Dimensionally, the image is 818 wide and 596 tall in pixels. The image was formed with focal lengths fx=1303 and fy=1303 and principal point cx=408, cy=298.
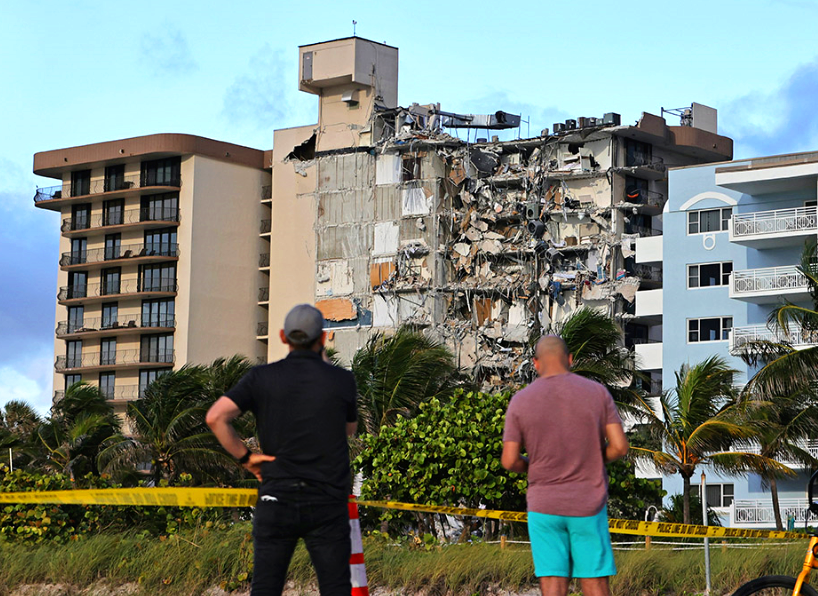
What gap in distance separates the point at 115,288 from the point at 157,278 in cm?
326

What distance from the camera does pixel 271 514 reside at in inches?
282

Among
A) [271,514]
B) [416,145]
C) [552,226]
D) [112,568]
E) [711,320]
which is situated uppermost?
[416,145]

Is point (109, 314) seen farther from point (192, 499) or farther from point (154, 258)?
point (192, 499)

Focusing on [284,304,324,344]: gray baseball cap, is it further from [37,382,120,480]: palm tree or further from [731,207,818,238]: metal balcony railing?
[731,207,818,238]: metal balcony railing

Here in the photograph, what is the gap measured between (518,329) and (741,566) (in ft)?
180

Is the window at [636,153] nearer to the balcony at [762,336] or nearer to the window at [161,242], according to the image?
the balcony at [762,336]

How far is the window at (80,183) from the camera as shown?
82.1 metres

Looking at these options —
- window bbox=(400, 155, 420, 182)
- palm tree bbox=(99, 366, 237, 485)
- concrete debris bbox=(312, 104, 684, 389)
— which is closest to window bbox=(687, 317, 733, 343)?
concrete debris bbox=(312, 104, 684, 389)

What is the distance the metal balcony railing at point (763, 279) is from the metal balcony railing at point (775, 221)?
154 centimetres

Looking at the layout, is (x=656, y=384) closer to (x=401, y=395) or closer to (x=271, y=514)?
(x=401, y=395)

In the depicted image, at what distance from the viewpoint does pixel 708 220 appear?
56875 mm

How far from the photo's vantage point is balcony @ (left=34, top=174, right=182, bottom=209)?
7856 cm

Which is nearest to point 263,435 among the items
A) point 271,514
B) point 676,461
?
point 271,514

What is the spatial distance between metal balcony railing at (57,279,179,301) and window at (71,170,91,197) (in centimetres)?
588
